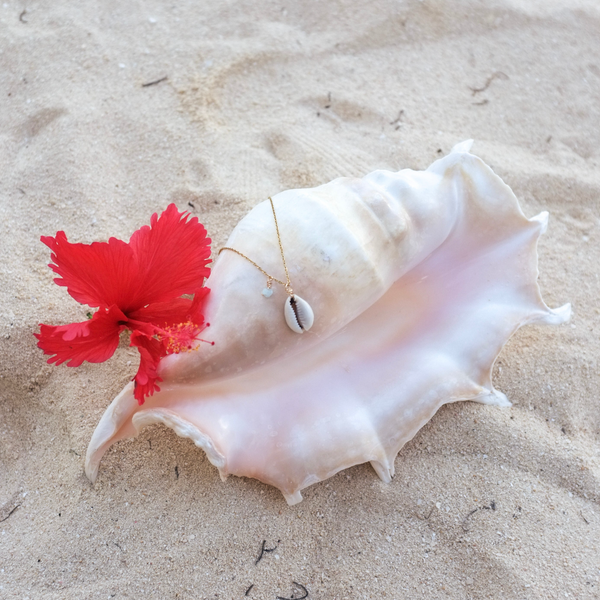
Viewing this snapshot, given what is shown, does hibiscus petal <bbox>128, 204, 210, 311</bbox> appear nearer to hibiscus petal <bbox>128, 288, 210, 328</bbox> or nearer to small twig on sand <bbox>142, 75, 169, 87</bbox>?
hibiscus petal <bbox>128, 288, 210, 328</bbox>

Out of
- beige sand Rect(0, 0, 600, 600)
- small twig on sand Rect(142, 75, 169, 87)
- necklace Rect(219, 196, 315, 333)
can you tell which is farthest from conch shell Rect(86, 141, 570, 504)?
small twig on sand Rect(142, 75, 169, 87)

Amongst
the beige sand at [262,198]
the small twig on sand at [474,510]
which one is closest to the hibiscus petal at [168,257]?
the beige sand at [262,198]

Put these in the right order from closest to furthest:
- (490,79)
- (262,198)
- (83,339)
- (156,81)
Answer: (83,339), (262,198), (156,81), (490,79)

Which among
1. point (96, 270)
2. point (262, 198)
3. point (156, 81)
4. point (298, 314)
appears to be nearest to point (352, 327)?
point (298, 314)

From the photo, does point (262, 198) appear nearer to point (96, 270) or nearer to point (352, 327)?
point (352, 327)

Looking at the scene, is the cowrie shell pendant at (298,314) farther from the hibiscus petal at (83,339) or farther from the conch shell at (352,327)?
the hibiscus petal at (83,339)

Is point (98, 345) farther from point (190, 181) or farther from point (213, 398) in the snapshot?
point (190, 181)
